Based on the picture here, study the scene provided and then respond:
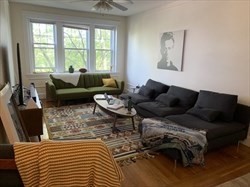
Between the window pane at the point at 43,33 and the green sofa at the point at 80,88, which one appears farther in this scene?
the window pane at the point at 43,33

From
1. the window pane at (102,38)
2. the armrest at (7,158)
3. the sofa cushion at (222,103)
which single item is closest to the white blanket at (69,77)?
the window pane at (102,38)

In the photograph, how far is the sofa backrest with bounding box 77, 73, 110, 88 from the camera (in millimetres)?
5602

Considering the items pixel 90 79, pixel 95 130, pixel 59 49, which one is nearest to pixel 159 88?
pixel 95 130

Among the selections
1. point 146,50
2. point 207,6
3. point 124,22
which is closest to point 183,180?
point 207,6

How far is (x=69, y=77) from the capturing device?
5359 millimetres

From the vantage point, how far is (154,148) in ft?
8.96

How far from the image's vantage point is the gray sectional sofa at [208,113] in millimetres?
2777

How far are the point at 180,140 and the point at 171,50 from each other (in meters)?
2.69

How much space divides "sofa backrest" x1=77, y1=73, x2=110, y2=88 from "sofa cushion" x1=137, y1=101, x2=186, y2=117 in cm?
224

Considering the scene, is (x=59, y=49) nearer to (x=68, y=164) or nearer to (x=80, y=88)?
(x=80, y=88)

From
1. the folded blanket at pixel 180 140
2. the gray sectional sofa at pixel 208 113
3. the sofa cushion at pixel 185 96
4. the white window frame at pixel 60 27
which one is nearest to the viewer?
the folded blanket at pixel 180 140

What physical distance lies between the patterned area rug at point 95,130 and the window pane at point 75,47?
180 centimetres

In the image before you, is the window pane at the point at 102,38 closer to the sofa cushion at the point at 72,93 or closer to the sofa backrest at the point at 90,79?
the sofa backrest at the point at 90,79

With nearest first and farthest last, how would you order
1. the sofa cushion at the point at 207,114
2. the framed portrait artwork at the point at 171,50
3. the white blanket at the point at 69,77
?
the sofa cushion at the point at 207,114 → the framed portrait artwork at the point at 171,50 → the white blanket at the point at 69,77
